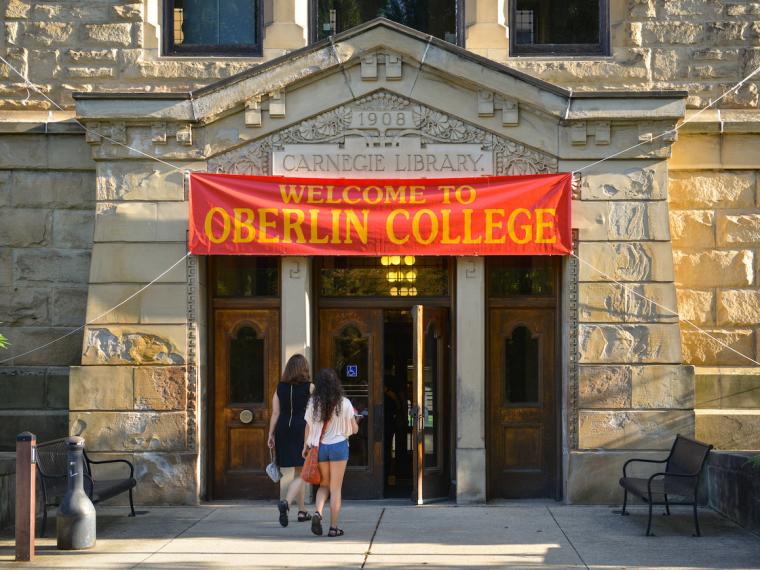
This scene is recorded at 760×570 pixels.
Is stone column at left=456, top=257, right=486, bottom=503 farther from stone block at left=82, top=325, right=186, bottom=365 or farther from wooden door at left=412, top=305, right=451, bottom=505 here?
stone block at left=82, top=325, right=186, bottom=365

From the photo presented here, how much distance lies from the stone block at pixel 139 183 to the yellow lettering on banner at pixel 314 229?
1579 mm

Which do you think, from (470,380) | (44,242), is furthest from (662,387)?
(44,242)

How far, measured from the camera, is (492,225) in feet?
45.1

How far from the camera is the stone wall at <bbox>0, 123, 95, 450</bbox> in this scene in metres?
14.5

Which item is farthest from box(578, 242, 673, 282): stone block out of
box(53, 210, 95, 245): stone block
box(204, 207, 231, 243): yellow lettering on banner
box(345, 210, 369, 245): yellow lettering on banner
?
box(53, 210, 95, 245): stone block

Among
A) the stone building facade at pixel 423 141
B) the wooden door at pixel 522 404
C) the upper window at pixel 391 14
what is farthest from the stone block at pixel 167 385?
the upper window at pixel 391 14

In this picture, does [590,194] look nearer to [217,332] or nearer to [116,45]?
[217,332]

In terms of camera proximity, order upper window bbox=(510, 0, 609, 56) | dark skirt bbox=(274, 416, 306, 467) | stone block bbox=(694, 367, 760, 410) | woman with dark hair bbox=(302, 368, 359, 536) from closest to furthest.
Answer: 1. woman with dark hair bbox=(302, 368, 359, 536)
2. dark skirt bbox=(274, 416, 306, 467)
3. stone block bbox=(694, 367, 760, 410)
4. upper window bbox=(510, 0, 609, 56)

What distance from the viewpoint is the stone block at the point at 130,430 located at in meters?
13.8

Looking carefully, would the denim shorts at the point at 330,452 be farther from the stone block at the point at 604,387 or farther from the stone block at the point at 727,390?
the stone block at the point at 727,390

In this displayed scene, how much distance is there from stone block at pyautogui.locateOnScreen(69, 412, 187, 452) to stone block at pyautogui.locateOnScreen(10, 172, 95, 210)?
2718 mm

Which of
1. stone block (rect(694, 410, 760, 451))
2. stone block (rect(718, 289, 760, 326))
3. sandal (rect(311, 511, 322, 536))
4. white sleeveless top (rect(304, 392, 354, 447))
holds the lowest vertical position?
sandal (rect(311, 511, 322, 536))

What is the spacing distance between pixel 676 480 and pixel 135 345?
21.0ft

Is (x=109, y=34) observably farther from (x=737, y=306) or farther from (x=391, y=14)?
(x=737, y=306)
